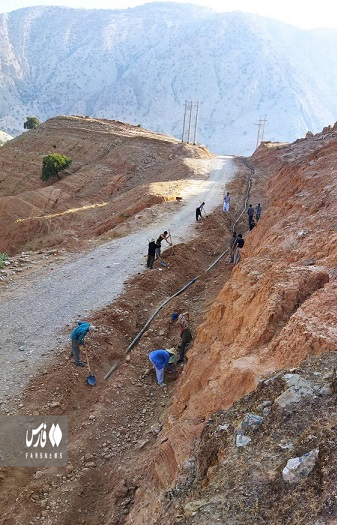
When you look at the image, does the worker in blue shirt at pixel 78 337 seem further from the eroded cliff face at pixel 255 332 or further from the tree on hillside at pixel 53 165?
the tree on hillside at pixel 53 165

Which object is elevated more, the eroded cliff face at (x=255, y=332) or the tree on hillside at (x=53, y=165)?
the tree on hillside at (x=53, y=165)

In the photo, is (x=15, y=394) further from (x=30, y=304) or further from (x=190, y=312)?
(x=190, y=312)

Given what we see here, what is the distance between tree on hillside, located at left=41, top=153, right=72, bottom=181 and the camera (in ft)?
138

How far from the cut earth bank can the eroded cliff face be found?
0.08 feet

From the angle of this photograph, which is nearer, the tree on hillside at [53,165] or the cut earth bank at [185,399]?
the cut earth bank at [185,399]

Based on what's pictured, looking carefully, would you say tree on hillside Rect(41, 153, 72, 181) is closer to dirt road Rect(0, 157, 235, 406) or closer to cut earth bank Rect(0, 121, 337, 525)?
dirt road Rect(0, 157, 235, 406)

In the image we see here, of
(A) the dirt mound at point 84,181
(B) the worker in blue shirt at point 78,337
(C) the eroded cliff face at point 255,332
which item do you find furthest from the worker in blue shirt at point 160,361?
(A) the dirt mound at point 84,181

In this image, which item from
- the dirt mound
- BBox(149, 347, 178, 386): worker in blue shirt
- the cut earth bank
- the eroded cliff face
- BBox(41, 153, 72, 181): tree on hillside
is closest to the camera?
the cut earth bank

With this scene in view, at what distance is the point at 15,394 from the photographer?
895cm

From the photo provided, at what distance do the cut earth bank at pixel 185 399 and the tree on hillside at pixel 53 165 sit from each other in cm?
3313

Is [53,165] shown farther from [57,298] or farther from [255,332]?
[255,332]

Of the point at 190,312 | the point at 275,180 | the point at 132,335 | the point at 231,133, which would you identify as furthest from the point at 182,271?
the point at 231,133

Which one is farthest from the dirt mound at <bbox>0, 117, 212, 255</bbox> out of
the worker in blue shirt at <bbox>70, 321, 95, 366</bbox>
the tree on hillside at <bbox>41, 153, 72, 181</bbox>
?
the worker in blue shirt at <bbox>70, 321, 95, 366</bbox>

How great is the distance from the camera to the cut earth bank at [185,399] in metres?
4.60
